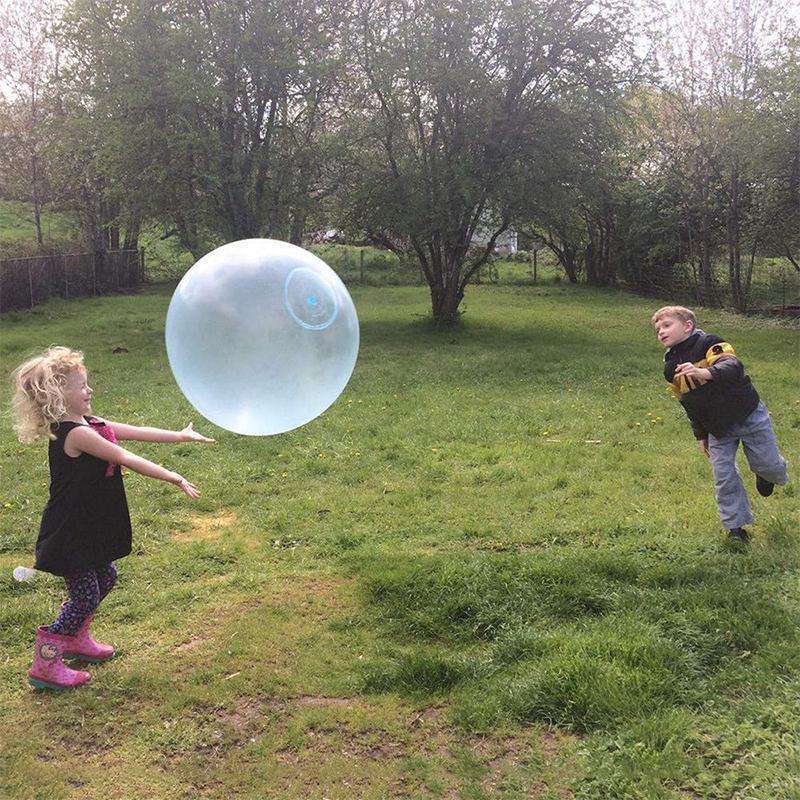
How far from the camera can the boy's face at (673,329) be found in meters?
4.88

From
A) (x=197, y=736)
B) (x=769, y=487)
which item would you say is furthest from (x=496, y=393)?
(x=197, y=736)

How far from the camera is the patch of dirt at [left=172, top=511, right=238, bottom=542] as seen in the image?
17.9 feet

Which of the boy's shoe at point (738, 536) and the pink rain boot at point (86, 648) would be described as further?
the boy's shoe at point (738, 536)

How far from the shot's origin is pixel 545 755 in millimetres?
3033

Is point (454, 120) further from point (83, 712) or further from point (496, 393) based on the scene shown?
point (83, 712)

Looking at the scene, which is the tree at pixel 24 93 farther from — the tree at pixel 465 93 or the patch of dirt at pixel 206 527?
the patch of dirt at pixel 206 527

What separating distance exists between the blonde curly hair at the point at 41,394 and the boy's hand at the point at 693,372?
11.1ft

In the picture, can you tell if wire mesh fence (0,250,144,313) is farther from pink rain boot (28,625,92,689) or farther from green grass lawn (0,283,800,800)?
pink rain boot (28,625,92,689)

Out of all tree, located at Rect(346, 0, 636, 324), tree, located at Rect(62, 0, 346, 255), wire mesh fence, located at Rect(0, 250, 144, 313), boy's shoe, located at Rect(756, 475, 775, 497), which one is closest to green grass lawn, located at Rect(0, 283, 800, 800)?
boy's shoe, located at Rect(756, 475, 775, 497)

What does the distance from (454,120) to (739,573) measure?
13.1 metres

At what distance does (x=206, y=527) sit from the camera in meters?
5.66

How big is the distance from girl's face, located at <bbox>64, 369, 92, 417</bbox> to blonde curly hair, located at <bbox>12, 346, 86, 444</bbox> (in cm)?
2

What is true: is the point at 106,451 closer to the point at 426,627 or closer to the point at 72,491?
the point at 72,491

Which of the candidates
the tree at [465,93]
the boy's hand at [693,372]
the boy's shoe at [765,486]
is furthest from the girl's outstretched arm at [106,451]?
the tree at [465,93]
